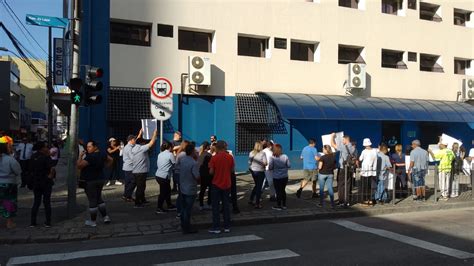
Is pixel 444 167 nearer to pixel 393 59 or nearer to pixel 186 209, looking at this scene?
pixel 186 209

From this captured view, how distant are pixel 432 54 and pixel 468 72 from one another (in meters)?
3.39

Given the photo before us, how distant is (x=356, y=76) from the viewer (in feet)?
66.6

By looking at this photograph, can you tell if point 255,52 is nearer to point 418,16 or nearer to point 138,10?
point 138,10

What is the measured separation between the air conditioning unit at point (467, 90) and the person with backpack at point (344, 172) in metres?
13.6

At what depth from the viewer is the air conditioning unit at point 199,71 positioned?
1709 centimetres

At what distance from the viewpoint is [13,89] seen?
62219 millimetres

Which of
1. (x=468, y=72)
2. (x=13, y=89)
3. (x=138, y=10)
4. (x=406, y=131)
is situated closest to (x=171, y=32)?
(x=138, y=10)

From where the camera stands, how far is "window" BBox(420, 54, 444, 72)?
23344 millimetres

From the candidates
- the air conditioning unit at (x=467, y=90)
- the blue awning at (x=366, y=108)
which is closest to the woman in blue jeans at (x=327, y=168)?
the blue awning at (x=366, y=108)

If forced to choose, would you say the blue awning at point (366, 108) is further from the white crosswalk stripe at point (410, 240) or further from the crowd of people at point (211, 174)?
the white crosswalk stripe at point (410, 240)

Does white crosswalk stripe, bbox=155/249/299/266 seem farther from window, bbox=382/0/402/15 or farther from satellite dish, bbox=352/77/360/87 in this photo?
window, bbox=382/0/402/15

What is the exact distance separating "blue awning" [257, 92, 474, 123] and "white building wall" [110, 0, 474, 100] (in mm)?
796

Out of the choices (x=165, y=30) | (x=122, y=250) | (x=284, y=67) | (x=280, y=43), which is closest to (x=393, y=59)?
(x=284, y=67)

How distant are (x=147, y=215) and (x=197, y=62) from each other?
8.27m
